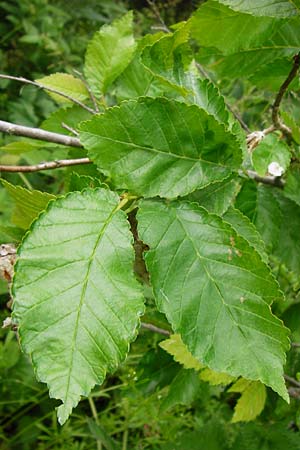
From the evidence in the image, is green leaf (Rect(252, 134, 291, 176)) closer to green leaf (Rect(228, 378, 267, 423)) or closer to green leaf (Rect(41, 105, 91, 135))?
green leaf (Rect(41, 105, 91, 135))

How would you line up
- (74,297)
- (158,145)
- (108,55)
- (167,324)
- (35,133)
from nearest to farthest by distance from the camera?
1. (74,297)
2. (158,145)
3. (35,133)
4. (108,55)
5. (167,324)

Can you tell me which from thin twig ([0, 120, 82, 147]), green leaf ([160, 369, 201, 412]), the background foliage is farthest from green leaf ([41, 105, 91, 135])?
green leaf ([160, 369, 201, 412])

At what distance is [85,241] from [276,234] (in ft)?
1.39

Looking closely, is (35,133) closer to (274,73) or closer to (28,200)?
(28,200)

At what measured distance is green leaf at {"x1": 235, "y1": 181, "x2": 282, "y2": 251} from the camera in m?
0.87

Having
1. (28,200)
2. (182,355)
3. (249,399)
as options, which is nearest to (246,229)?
(28,200)

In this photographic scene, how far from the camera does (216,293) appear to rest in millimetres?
563

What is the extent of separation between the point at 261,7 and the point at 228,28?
0.13 meters

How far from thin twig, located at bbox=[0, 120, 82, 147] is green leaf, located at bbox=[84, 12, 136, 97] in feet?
0.49

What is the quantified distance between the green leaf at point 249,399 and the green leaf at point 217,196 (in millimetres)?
462

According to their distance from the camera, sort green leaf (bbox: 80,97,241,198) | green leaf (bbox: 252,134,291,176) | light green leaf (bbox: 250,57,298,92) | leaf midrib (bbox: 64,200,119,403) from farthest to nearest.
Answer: light green leaf (bbox: 250,57,298,92) → green leaf (bbox: 252,134,291,176) → green leaf (bbox: 80,97,241,198) → leaf midrib (bbox: 64,200,119,403)

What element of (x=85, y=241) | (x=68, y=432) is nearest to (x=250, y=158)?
(x=85, y=241)

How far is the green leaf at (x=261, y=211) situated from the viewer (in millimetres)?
867

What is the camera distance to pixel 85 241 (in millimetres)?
546
